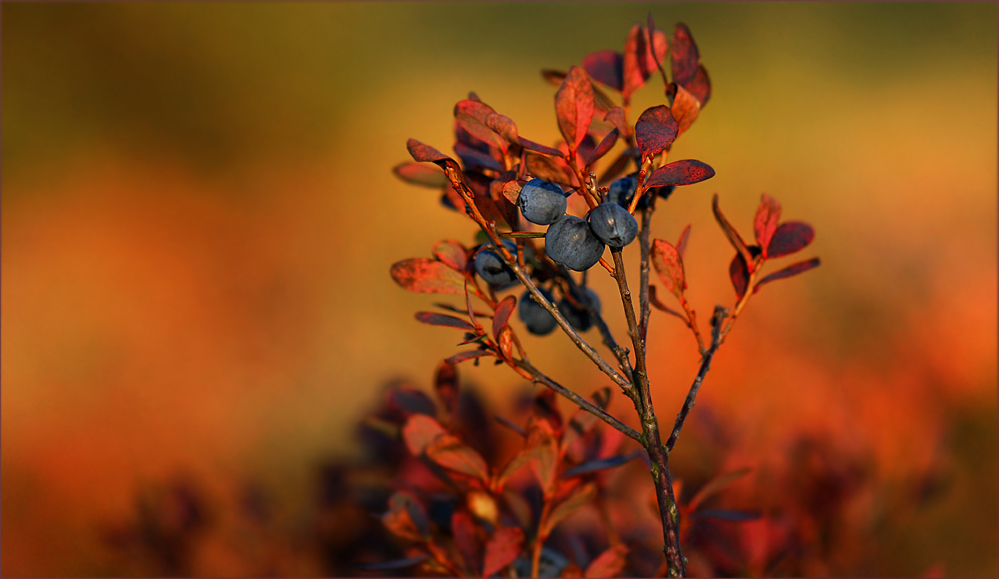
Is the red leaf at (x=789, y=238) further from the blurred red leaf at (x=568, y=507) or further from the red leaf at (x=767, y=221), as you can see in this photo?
the blurred red leaf at (x=568, y=507)

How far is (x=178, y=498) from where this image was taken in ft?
2.72

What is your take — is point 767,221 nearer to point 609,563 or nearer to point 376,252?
point 609,563

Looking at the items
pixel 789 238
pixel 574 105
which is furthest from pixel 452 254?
pixel 789 238

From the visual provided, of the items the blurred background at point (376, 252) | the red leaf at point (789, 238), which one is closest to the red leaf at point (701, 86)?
the red leaf at point (789, 238)

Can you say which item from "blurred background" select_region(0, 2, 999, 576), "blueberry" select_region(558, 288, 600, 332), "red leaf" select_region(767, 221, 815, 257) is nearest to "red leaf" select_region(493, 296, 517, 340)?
"blueberry" select_region(558, 288, 600, 332)

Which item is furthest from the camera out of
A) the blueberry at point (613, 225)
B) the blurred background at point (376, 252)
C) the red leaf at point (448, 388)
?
the blurred background at point (376, 252)

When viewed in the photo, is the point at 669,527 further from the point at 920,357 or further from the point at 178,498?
the point at 920,357

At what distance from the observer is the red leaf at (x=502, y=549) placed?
0.48 meters

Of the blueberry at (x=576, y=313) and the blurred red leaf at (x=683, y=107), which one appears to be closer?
the blurred red leaf at (x=683, y=107)

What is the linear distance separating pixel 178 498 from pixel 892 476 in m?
1.07

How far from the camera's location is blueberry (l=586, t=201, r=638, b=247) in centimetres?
35

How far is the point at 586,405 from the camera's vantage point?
1.27 ft

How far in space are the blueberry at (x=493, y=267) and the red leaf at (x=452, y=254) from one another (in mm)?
12

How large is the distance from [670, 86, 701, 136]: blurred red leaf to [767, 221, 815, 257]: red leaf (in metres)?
0.14
